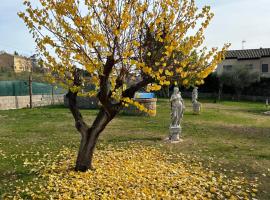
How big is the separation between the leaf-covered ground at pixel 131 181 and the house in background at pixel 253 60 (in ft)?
155

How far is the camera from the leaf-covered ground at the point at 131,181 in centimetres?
596

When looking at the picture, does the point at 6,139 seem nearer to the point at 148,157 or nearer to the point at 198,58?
the point at 148,157

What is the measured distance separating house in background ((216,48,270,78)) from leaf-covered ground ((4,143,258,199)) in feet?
155

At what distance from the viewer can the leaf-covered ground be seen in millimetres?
5957

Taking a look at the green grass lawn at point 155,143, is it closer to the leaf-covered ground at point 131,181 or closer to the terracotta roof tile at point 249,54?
the leaf-covered ground at point 131,181

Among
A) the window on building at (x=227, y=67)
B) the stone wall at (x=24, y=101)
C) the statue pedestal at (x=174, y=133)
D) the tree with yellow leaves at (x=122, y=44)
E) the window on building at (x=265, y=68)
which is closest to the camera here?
the tree with yellow leaves at (x=122, y=44)

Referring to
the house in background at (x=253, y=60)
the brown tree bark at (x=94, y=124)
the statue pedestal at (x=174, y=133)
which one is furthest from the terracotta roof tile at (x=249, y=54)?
the brown tree bark at (x=94, y=124)

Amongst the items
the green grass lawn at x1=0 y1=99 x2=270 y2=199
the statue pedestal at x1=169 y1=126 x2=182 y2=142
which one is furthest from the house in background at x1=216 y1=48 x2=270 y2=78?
the statue pedestal at x1=169 y1=126 x2=182 y2=142

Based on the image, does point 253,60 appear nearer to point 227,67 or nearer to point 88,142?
point 227,67

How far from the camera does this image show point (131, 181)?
662cm

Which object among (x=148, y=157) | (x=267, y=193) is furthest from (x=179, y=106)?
(x=267, y=193)

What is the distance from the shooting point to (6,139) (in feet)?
37.2

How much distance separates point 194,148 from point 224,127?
6.07m

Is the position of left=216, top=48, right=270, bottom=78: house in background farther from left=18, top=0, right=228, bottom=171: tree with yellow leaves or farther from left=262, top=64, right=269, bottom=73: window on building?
left=18, top=0, right=228, bottom=171: tree with yellow leaves
